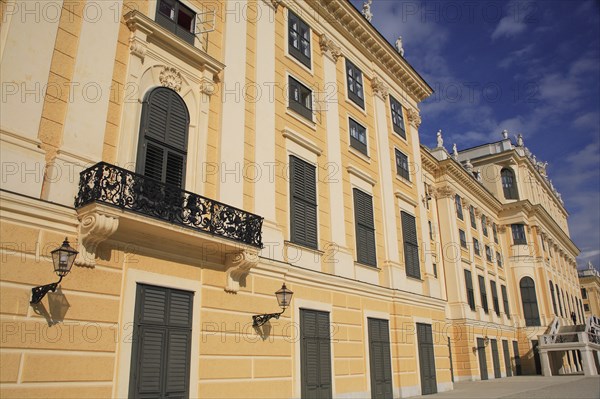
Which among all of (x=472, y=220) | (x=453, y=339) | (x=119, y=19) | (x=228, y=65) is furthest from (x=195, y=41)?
(x=472, y=220)

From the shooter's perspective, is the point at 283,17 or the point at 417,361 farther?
the point at 417,361

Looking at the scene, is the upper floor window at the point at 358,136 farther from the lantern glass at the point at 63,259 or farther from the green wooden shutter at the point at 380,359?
the lantern glass at the point at 63,259

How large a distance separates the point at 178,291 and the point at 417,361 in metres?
12.1

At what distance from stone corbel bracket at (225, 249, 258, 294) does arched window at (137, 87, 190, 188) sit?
2.24 m

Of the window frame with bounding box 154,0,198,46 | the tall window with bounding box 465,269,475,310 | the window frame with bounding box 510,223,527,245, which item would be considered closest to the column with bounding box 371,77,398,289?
the window frame with bounding box 154,0,198,46

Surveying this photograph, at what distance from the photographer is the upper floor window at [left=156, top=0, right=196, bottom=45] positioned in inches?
509

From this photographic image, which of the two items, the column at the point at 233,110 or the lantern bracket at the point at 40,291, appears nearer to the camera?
the lantern bracket at the point at 40,291

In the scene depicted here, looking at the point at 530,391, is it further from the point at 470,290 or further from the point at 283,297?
the point at 283,297

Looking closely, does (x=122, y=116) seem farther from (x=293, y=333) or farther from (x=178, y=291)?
(x=293, y=333)

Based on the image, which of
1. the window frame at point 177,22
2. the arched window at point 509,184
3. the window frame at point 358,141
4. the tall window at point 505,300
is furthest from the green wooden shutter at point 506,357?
the window frame at point 177,22

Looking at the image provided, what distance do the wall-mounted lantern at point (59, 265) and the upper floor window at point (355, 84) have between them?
14.1 m

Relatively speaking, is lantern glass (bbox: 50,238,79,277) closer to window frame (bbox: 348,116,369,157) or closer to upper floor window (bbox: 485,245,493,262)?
window frame (bbox: 348,116,369,157)

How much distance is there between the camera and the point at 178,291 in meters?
11.2

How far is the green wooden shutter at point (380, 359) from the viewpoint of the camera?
56.0ft
